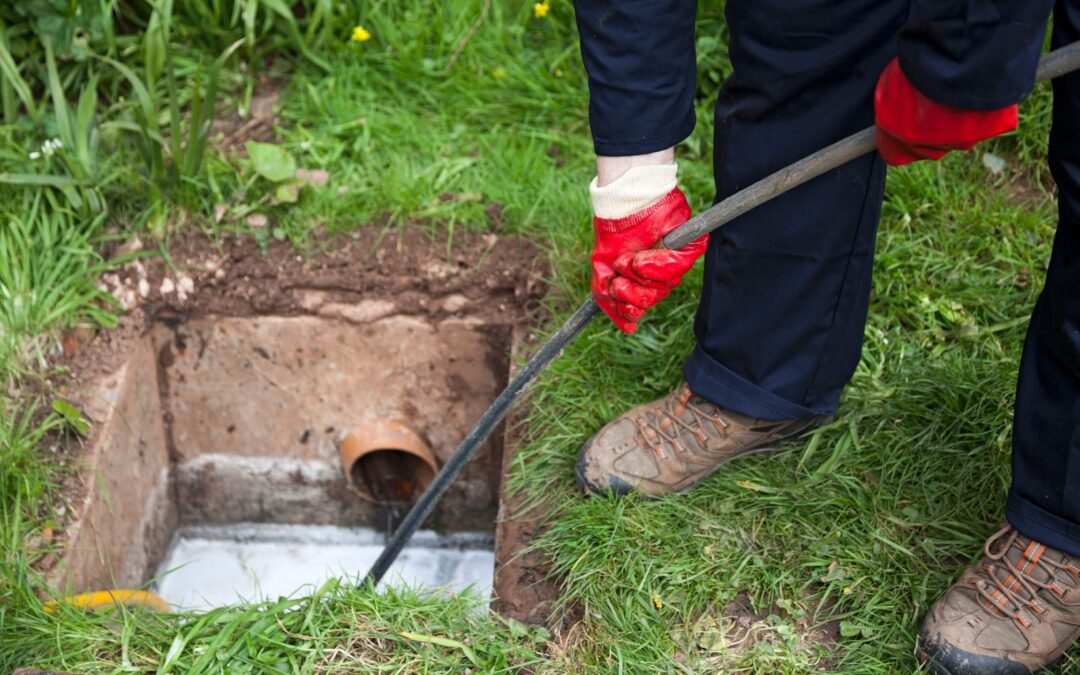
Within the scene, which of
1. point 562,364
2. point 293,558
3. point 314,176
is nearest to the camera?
point 562,364

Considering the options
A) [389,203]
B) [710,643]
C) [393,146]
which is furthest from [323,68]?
[710,643]

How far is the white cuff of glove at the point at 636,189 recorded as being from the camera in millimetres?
1665

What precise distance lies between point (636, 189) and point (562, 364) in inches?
27.7

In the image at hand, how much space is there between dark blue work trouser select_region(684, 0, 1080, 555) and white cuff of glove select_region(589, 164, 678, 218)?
131 millimetres

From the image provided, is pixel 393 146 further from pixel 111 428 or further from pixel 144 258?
pixel 111 428

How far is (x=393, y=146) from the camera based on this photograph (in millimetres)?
2824

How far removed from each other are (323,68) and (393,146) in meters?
0.41

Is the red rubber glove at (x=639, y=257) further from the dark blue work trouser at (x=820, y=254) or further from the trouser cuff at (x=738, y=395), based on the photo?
the trouser cuff at (x=738, y=395)

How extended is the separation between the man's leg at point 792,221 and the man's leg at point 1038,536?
30 centimetres

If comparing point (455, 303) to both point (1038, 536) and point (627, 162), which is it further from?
point (1038, 536)

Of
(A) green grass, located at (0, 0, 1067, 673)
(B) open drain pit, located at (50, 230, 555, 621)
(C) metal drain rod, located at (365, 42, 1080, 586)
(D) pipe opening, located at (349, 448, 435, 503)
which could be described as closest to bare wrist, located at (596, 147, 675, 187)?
(C) metal drain rod, located at (365, 42, 1080, 586)

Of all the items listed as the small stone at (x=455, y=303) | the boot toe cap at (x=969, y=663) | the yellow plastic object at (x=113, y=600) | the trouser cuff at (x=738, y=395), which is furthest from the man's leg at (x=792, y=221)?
the yellow plastic object at (x=113, y=600)

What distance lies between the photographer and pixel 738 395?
1905 mm

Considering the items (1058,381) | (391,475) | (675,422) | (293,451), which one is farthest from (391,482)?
(1058,381)
